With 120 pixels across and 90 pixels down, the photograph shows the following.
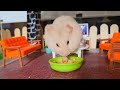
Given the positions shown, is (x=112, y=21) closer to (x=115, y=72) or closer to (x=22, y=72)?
(x=115, y=72)

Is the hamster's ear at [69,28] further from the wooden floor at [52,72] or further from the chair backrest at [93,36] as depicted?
the chair backrest at [93,36]

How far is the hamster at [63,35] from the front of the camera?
2641mm

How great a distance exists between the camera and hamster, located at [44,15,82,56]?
2641mm

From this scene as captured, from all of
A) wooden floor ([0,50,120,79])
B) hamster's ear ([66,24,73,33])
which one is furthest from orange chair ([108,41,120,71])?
hamster's ear ([66,24,73,33])

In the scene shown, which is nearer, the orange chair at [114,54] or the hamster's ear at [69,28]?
the hamster's ear at [69,28]

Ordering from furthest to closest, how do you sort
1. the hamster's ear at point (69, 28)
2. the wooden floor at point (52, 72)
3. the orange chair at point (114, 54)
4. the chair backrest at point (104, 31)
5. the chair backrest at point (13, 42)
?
the chair backrest at point (104, 31)
the chair backrest at point (13, 42)
the orange chair at point (114, 54)
the wooden floor at point (52, 72)
the hamster's ear at point (69, 28)

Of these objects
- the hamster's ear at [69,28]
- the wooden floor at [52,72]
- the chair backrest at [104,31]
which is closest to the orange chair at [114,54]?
the wooden floor at [52,72]

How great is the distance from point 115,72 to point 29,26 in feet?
11.0

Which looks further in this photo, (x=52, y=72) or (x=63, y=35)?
(x=52, y=72)

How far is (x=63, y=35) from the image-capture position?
2635 mm

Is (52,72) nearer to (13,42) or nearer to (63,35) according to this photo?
(63,35)

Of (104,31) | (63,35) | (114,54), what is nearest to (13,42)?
(63,35)

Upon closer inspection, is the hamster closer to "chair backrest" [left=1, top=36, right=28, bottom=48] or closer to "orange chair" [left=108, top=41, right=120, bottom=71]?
"orange chair" [left=108, top=41, right=120, bottom=71]
